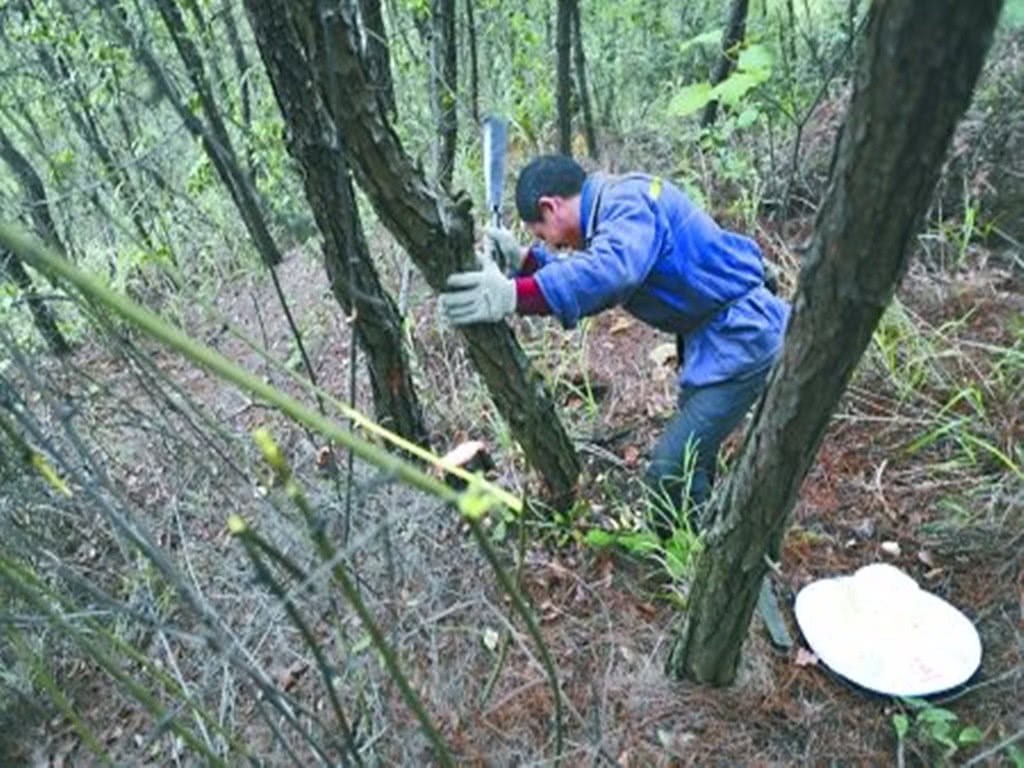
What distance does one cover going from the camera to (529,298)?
2250mm

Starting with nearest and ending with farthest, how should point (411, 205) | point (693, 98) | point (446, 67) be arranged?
1. point (411, 205)
2. point (693, 98)
3. point (446, 67)

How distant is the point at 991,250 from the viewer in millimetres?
3943

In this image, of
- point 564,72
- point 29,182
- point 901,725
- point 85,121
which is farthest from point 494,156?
point 85,121

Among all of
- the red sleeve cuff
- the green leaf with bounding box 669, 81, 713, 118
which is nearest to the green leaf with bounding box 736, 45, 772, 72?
the green leaf with bounding box 669, 81, 713, 118

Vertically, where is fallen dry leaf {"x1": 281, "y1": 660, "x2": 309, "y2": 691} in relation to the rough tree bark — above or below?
below

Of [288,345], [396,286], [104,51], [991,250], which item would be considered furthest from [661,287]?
[104,51]

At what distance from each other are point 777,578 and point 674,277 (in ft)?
3.69

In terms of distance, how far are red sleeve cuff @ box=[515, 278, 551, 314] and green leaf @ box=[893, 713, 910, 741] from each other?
5.19ft

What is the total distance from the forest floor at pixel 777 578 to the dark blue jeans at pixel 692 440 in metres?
0.25

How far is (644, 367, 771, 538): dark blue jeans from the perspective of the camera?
2.75 m

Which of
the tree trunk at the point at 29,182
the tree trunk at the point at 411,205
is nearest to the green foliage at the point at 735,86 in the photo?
the tree trunk at the point at 411,205

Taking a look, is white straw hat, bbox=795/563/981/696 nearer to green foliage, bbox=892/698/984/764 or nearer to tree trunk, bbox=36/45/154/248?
green foliage, bbox=892/698/984/764

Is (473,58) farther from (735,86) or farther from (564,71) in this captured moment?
(735,86)

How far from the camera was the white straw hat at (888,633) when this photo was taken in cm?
225
